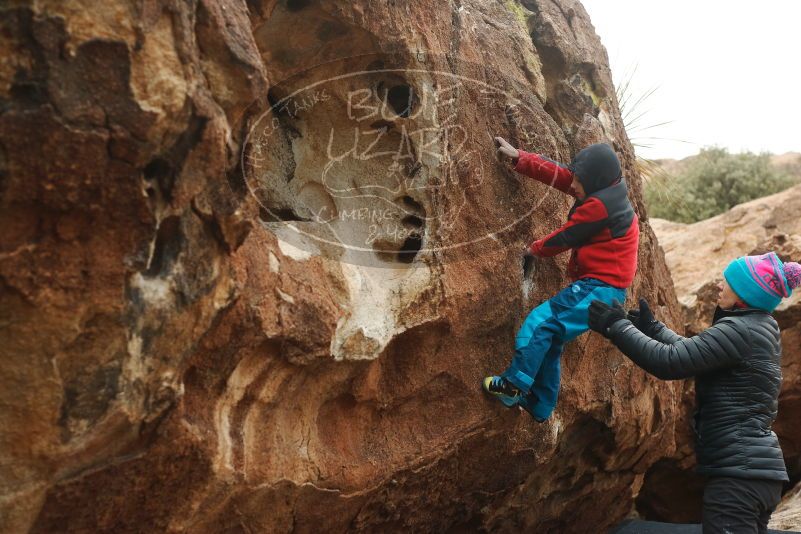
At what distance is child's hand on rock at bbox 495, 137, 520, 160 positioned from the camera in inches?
185

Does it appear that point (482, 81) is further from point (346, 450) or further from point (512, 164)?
point (346, 450)

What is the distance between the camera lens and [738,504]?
4.06 m

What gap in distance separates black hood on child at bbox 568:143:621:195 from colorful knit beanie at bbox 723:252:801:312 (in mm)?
873

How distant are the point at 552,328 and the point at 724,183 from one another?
14673mm

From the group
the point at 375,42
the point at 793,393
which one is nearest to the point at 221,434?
the point at 375,42

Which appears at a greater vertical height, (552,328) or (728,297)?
(728,297)

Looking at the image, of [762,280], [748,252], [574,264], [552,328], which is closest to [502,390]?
[552,328]

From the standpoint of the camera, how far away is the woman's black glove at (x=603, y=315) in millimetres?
4273

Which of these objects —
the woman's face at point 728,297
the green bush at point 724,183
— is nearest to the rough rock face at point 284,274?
the woman's face at point 728,297

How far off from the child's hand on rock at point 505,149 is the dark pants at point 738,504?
2153 mm

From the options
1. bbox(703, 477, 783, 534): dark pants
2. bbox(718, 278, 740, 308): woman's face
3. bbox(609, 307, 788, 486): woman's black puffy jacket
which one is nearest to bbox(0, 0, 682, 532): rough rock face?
bbox(609, 307, 788, 486): woman's black puffy jacket

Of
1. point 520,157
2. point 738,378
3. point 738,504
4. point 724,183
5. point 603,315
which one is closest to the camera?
point 738,504

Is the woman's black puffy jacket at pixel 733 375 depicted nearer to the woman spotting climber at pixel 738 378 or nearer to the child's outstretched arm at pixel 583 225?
the woman spotting climber at pixel 738 378

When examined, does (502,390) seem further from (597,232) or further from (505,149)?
(505,149)
